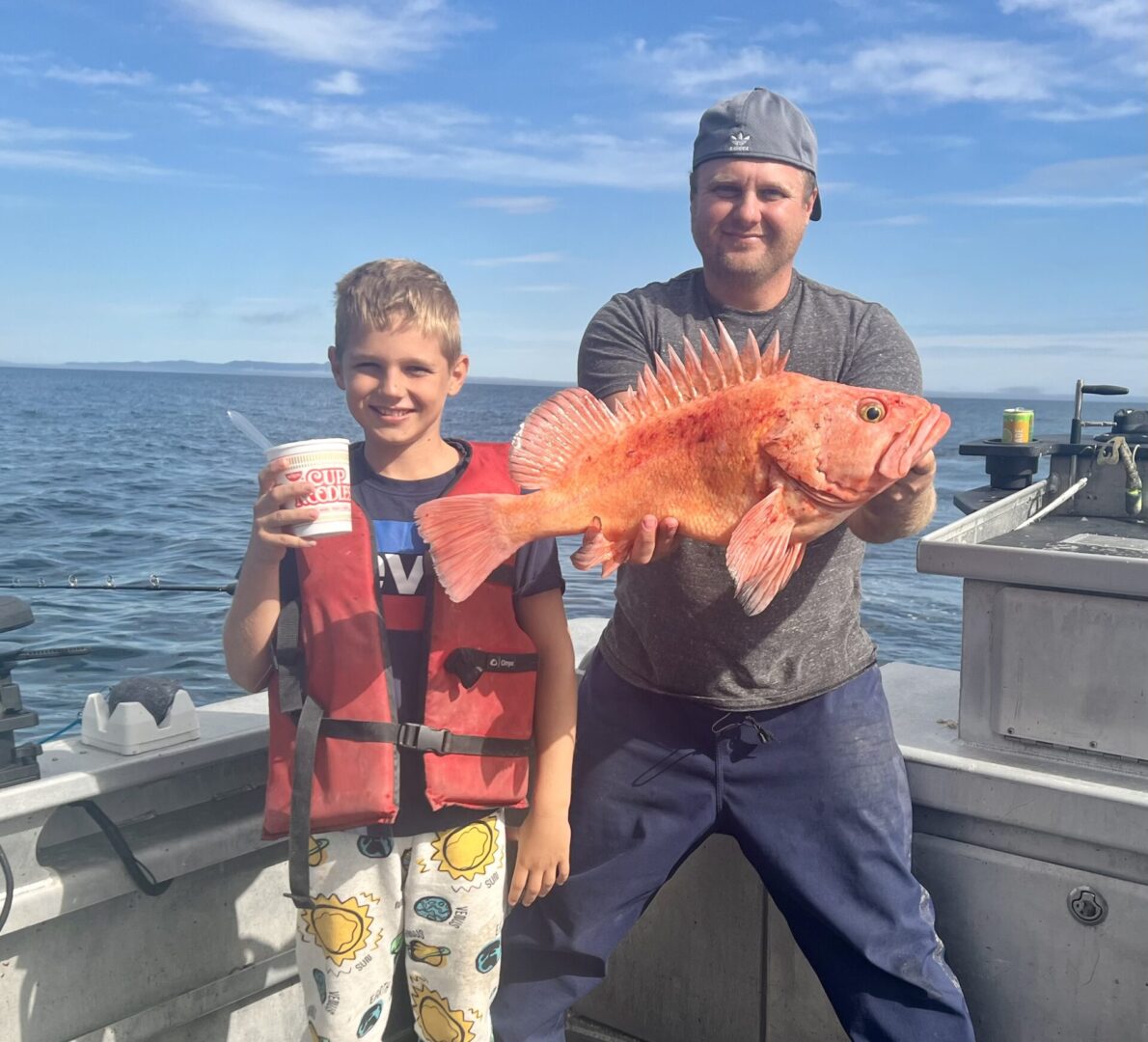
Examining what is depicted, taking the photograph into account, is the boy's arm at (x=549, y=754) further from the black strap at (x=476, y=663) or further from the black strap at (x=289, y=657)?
the black strap at (x=289, y=657)

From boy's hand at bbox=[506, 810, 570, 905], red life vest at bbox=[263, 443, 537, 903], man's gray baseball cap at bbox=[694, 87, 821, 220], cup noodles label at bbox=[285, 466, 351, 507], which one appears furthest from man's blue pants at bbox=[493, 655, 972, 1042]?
man's gray baseball cap at bbox=[694, 87, 821, 220]

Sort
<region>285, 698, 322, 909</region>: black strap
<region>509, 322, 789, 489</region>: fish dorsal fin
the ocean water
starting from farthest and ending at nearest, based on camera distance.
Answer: the ocean water → <region>285, 698, 322, 909</region>: black strap → <region>509, 322, 789, 489</region>: fish dorsal fin

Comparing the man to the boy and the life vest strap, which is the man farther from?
the life vest strap

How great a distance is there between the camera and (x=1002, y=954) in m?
2.96

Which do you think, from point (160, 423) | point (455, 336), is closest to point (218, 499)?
point (455, 336)

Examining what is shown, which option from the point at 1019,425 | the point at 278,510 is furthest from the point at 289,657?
the point at 1019,425

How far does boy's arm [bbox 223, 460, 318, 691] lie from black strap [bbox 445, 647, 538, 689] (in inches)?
18.7

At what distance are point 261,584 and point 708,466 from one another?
3.76 ft

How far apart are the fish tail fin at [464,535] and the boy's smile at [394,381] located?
422 millimetres

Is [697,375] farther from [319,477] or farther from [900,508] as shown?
[319,477]

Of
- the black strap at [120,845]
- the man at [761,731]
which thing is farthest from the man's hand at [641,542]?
the black strap at [120,845]

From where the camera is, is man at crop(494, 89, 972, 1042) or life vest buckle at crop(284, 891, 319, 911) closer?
life vest buckle at crop(284, 891, 319, 911)

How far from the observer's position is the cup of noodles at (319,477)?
2.32 meters

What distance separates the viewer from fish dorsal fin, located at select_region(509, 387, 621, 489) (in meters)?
2.47
